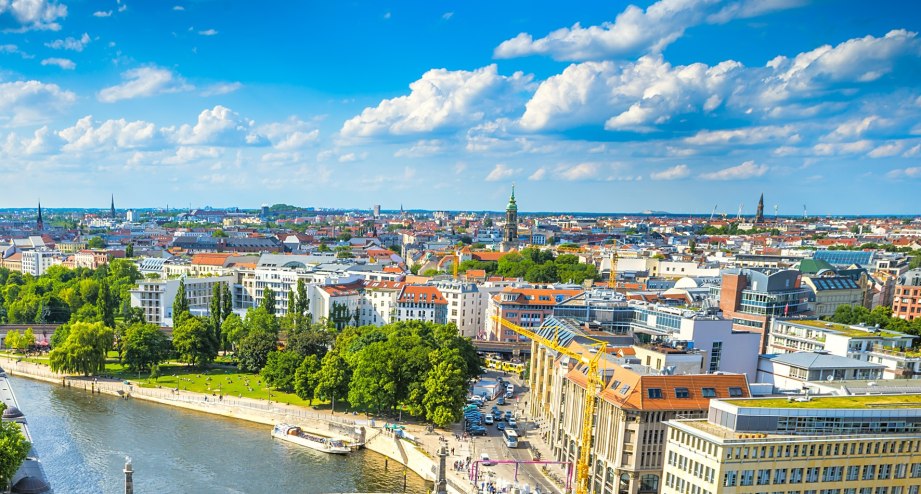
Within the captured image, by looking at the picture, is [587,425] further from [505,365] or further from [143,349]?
[143,349]

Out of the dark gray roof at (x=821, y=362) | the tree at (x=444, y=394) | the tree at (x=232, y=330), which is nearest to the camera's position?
the dark gray roof at (x=821, y=362)

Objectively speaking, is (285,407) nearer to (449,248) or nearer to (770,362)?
(770,362)

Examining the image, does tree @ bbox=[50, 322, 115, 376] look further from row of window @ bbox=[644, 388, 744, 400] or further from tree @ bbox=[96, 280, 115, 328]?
row of window @ bbox=[644, 388, 744, 400]

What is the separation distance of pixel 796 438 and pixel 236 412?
49.4 metres

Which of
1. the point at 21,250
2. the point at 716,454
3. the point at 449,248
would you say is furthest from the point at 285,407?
the point at 21,250

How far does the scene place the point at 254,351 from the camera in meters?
79.5

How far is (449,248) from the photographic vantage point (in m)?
198

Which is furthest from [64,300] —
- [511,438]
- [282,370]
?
[511,438]

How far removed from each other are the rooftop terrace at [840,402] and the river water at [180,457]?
25166 millimetres

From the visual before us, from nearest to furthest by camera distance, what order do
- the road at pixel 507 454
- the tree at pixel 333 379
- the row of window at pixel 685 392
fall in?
the row of window at pixel 685 392 < the road at pixel 507 454 < the tree at pixel 333 379

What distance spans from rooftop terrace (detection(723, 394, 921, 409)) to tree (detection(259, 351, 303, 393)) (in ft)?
145

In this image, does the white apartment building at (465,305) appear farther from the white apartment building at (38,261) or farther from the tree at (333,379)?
the white apartment building at (38,261)

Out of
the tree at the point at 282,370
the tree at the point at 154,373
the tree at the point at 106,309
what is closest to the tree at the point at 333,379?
the tree at the point at 282,370

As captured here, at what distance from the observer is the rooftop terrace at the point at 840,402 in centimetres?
3947
